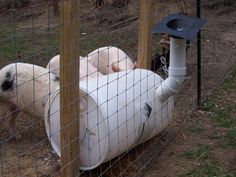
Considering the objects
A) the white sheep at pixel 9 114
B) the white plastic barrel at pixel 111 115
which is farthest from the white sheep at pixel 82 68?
the white plastic barrel at pixel 111 115

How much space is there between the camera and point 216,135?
16.1ft

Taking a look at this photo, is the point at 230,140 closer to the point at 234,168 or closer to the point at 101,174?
the point at 234,168

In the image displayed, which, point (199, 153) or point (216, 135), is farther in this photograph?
point (216, 135)

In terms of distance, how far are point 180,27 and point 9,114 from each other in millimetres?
1927

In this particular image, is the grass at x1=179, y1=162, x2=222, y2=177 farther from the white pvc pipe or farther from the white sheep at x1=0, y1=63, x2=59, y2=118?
the white sheep at x1=0, y1=63, x2=59, y2=118

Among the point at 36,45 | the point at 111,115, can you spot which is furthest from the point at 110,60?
the point at 36,45

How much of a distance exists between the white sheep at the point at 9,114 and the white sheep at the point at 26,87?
0.40 feet

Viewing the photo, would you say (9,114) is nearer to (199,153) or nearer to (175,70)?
(175,70)

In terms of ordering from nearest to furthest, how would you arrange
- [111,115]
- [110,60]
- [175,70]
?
[111,115], [175,70], [110,60]

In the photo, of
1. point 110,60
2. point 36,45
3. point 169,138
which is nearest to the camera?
point 169,138

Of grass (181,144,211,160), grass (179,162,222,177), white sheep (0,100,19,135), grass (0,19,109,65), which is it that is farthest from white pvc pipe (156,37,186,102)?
grass (0,19,109,65)

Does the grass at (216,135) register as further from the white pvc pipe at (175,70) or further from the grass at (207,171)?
the white pvc pipe at (175,70)

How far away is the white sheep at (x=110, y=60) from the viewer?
518cm

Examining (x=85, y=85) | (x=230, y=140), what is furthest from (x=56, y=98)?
(x=230, y=140)
